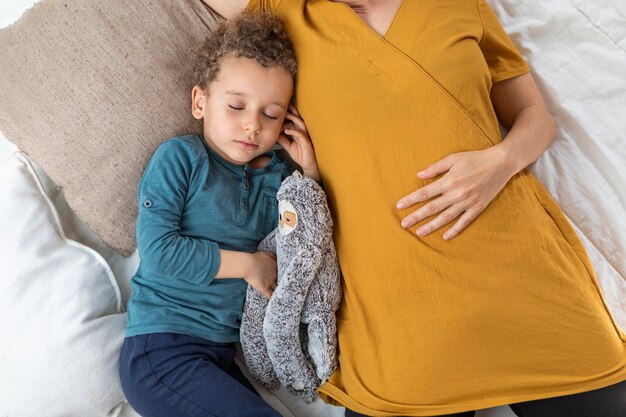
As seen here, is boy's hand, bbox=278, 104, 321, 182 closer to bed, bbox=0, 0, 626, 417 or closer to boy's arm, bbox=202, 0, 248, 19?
boy's arm, bbox=202, 0, 248, 19

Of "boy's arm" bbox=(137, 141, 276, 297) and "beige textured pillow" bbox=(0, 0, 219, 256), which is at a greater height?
"beige textured pillow" bbox=(0, 0, 219, 256)

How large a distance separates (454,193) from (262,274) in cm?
46

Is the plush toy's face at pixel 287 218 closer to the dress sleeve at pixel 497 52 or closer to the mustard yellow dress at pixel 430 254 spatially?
the mustard yellow dress at pixel 430 254

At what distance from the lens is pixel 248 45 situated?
1140 mm

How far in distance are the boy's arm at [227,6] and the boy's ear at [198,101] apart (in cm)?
22

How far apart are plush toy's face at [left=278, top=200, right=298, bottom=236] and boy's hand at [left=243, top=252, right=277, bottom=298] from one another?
0.29 feet

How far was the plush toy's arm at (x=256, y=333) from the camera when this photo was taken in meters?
1.21

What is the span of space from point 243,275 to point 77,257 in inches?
16.6

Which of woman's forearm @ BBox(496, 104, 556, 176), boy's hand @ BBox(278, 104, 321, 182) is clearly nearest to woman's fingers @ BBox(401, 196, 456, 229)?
woman's forearm @ BBox(496, 104, 556, 176)

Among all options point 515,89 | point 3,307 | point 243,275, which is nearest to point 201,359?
point 243,275

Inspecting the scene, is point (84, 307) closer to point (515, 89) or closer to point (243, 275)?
point (243, 275)

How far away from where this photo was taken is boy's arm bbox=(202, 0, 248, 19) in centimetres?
127

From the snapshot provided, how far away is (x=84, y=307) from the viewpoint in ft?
3.99

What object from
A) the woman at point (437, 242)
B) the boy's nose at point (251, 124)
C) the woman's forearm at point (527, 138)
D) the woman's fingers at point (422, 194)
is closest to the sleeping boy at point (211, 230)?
the boy's nose at point (251, 124)
